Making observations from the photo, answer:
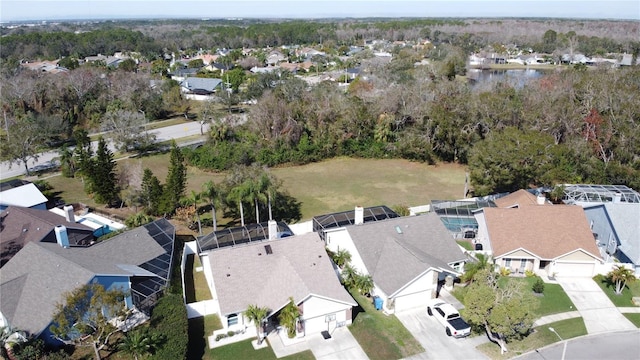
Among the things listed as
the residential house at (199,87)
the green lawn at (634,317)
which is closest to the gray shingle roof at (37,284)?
the green lawn at (634,317)

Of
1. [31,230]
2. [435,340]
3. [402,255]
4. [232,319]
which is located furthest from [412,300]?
[31,230]

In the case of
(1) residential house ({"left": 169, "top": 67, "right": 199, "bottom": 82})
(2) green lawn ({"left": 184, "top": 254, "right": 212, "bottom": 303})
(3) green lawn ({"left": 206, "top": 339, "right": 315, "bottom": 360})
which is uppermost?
(1) residential house ({"left": 169, "top": 67, "right": 199, "bottom": 82})

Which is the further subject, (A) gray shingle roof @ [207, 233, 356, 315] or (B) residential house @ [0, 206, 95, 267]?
(B) residential house @ [0, 206, 95, 267]

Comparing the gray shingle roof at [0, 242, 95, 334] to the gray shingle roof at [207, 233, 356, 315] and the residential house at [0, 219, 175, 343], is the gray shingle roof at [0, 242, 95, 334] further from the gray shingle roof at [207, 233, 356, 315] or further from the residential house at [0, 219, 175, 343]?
the gray shingle roof at [207, 233, 356, 315]

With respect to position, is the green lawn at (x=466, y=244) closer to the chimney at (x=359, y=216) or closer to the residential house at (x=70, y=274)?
the chimney at (x=359, y=216)

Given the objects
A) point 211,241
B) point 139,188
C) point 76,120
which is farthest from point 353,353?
point 76,120

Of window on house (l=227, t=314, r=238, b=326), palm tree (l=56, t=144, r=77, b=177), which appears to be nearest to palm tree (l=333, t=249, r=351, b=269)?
window on house (l=227, t=314, r=238, b=326)

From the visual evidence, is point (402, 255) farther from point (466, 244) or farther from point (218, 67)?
point (218, 67)
